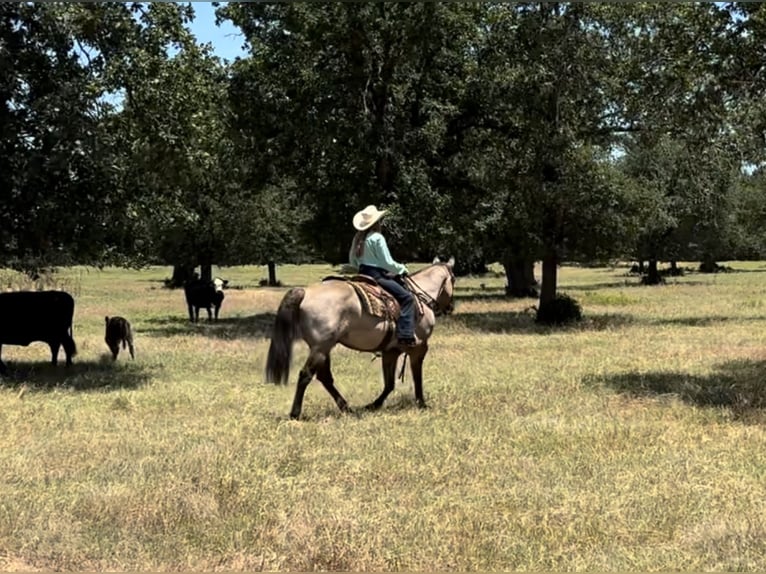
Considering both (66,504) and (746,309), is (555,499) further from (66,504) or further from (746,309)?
(746,309)

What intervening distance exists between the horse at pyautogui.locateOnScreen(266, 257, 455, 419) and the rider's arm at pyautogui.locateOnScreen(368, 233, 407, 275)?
0.90 ft

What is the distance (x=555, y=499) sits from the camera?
6.04 metres

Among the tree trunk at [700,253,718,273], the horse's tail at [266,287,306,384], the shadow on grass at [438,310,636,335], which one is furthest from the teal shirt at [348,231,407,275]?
the tree trunk at [700,253,718,273]

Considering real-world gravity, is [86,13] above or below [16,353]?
above

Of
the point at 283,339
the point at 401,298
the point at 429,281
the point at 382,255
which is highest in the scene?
the point at 382,255

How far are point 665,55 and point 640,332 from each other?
360 inches

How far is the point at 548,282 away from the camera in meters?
23.8

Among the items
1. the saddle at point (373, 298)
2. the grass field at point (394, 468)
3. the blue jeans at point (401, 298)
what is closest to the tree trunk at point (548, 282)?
the grass field at point (394, 468)

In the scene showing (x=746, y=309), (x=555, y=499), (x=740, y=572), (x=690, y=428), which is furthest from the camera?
(x=746, y=309)

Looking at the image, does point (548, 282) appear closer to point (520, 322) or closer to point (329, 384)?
point (520, 322)

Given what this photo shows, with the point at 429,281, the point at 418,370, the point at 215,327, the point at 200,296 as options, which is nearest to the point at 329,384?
the point at 418,370

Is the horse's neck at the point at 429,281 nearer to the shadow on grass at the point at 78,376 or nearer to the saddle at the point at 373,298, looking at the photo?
the saddle at the point at 373,298

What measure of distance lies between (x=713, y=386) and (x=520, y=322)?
1229cm

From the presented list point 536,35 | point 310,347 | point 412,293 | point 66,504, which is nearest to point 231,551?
point 66,504
